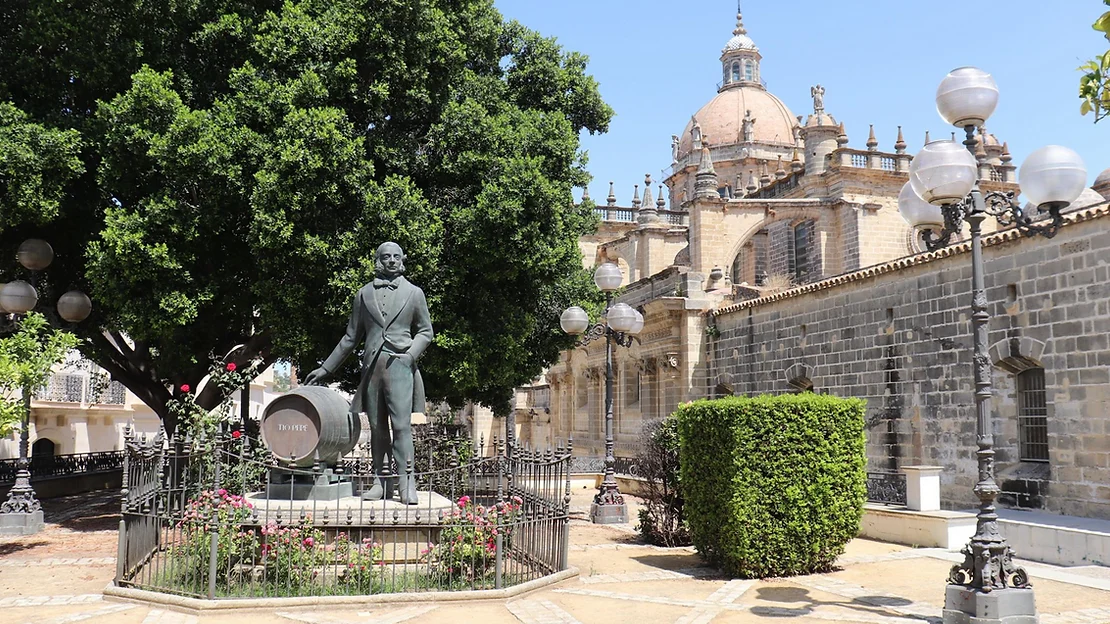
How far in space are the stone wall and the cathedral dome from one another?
32.3m

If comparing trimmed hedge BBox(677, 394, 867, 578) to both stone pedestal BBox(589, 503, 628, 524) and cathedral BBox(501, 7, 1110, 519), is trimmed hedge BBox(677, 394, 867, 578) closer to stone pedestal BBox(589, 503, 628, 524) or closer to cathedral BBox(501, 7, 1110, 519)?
stone pedestal BBox(589, 503, 628, 524)

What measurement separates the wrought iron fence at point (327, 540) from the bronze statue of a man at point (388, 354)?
0.57 m

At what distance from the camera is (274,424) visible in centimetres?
944

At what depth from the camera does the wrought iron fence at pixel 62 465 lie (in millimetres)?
17062

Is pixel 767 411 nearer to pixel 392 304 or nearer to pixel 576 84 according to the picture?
pixel 392 304

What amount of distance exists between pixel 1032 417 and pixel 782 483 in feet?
24.4

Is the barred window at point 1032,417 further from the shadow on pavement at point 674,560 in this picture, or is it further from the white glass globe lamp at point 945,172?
the white glass globe lamp at point 945,172

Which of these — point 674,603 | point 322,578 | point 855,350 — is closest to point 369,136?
point 322,578

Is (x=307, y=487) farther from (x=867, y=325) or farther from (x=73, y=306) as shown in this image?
(x=867, y=325)

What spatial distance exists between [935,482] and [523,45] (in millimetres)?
10961

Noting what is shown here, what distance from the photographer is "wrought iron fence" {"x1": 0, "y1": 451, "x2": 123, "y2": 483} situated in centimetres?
1706

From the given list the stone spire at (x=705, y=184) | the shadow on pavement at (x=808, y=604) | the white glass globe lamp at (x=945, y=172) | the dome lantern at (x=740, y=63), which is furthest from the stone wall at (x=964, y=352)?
the dome lantern at (x=740, y=63)

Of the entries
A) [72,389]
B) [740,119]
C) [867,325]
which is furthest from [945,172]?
[740,119]

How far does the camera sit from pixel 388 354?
9.44 metres
